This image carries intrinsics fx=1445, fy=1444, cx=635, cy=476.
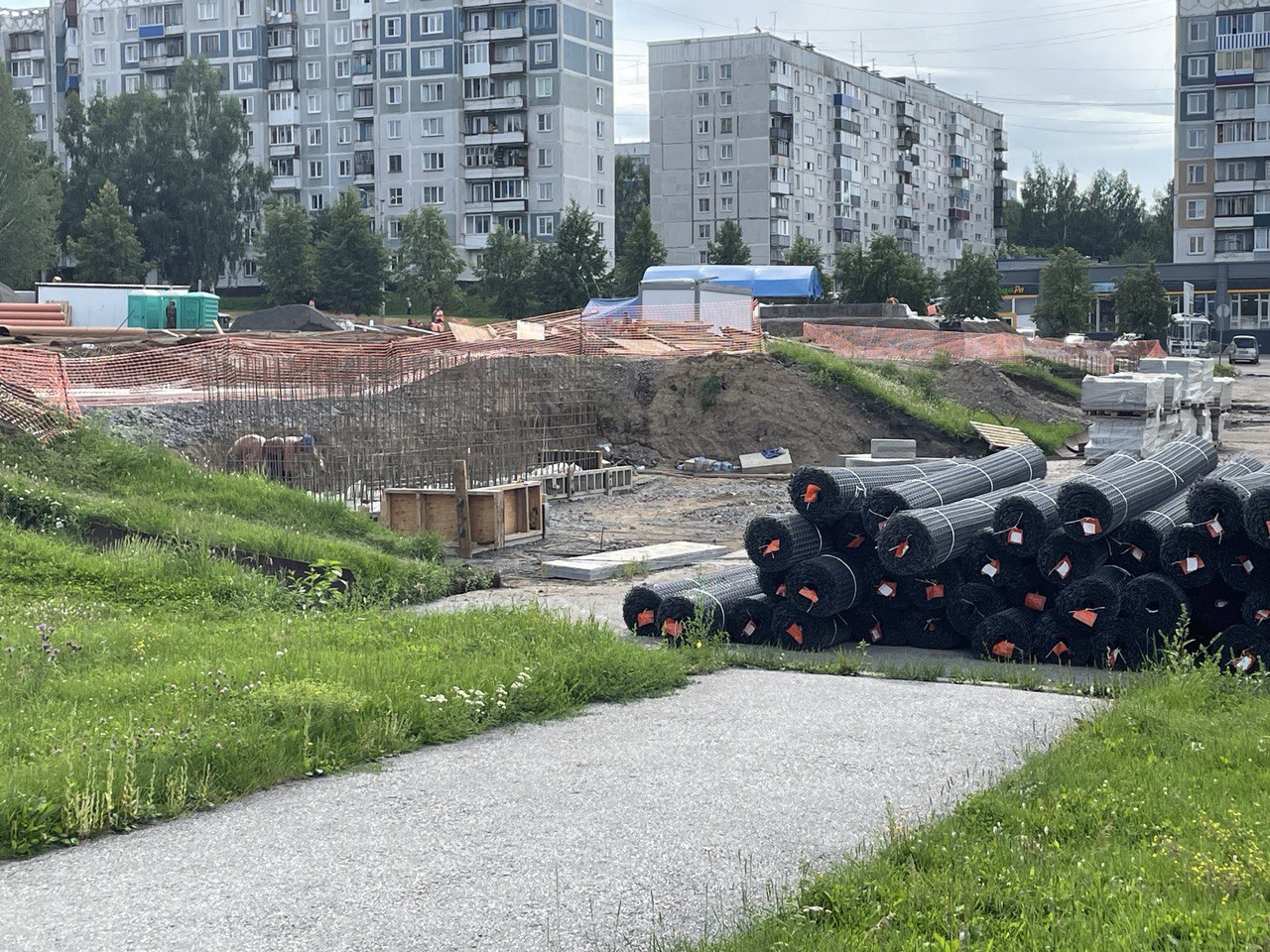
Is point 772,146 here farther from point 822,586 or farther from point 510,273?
point 822,586

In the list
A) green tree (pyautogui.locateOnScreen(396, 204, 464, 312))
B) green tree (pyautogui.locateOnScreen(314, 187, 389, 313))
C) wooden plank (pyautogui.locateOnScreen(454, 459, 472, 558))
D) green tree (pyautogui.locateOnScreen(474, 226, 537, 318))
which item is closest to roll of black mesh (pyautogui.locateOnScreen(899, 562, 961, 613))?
wooden plank (pyautogui.locateOnScreen(454, 459, 472, 558))

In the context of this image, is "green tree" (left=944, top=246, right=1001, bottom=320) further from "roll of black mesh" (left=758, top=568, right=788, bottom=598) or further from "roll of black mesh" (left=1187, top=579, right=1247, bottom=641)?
"roll of black mesh" (left=1187, top=579, right=1247, bottom=641)

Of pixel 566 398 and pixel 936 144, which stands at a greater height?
pixel 936 144

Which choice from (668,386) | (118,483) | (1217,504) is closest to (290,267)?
(668,386)

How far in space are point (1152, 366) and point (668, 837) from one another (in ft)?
99.3

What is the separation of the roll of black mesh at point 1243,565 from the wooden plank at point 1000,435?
21.1 metres

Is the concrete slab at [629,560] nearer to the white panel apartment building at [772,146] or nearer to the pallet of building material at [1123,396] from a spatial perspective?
the pallet of building material at [1123,396]

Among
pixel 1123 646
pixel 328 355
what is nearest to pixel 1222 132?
pixel 328 355

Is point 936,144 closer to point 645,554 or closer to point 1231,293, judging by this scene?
point 1231,293

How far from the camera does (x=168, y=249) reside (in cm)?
8675

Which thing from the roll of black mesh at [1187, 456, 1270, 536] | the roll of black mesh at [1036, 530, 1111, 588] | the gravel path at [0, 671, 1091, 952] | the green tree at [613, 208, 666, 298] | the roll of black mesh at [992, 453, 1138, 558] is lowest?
the gravel path at [0, 671, 1091, 952]

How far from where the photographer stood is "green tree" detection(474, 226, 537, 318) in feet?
248

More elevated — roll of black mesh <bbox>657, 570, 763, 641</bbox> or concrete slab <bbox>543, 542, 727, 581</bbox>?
roll of black mesh <bbox>657, 570, 763, 641</bbox>

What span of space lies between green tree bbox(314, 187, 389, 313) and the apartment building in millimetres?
10093
